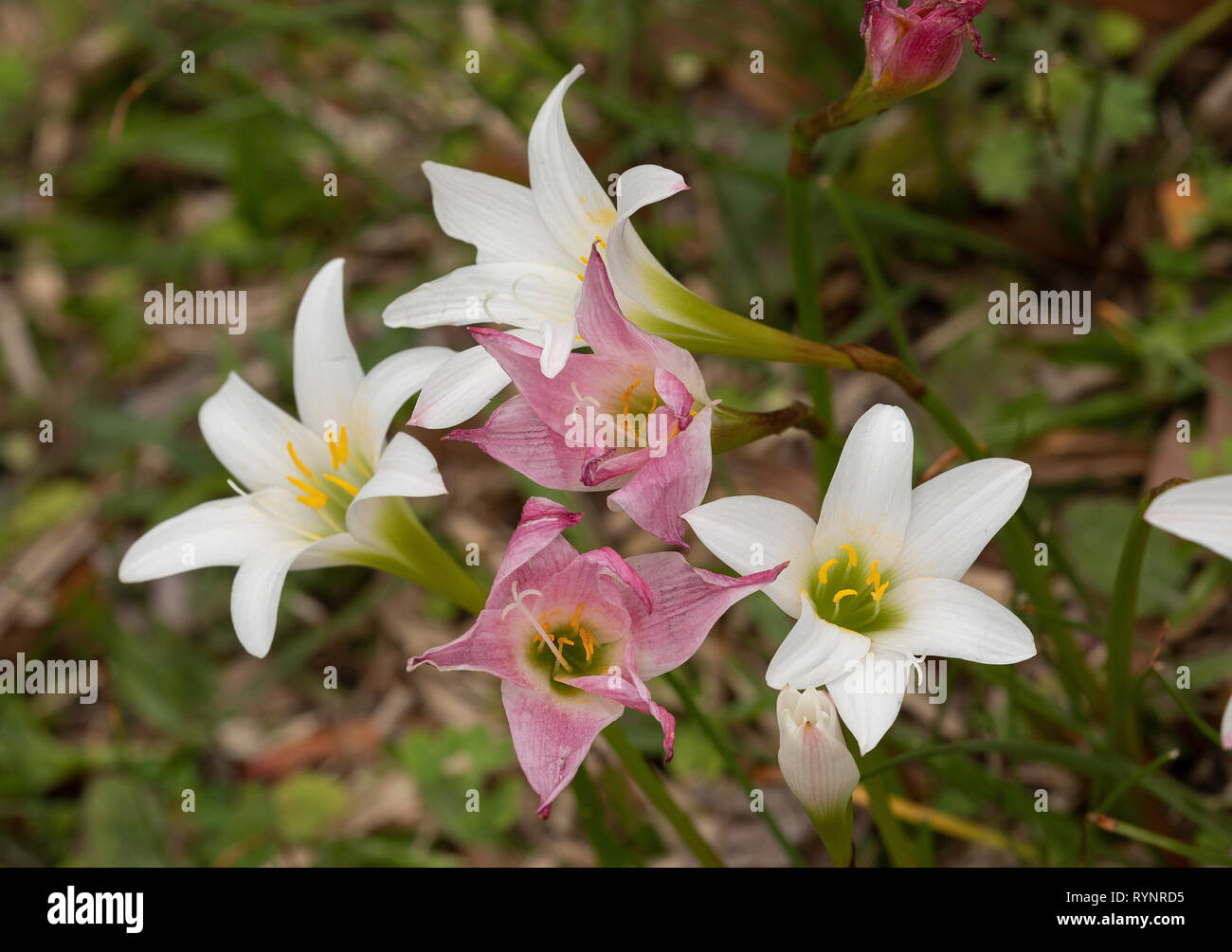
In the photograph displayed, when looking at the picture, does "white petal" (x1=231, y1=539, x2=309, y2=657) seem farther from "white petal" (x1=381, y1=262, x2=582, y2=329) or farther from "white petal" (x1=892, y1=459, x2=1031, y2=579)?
"white petal" (x1=892, y1=459, x2=1031, y2=579)

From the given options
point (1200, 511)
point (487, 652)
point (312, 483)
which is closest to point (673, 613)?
point (487, 652)

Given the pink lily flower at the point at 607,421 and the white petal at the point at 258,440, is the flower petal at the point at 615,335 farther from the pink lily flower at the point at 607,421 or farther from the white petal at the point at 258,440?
the white petal at the point at 258,440

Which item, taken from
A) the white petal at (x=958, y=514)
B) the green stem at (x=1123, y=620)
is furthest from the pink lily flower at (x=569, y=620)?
the green stem at (x=1123, y=620)
